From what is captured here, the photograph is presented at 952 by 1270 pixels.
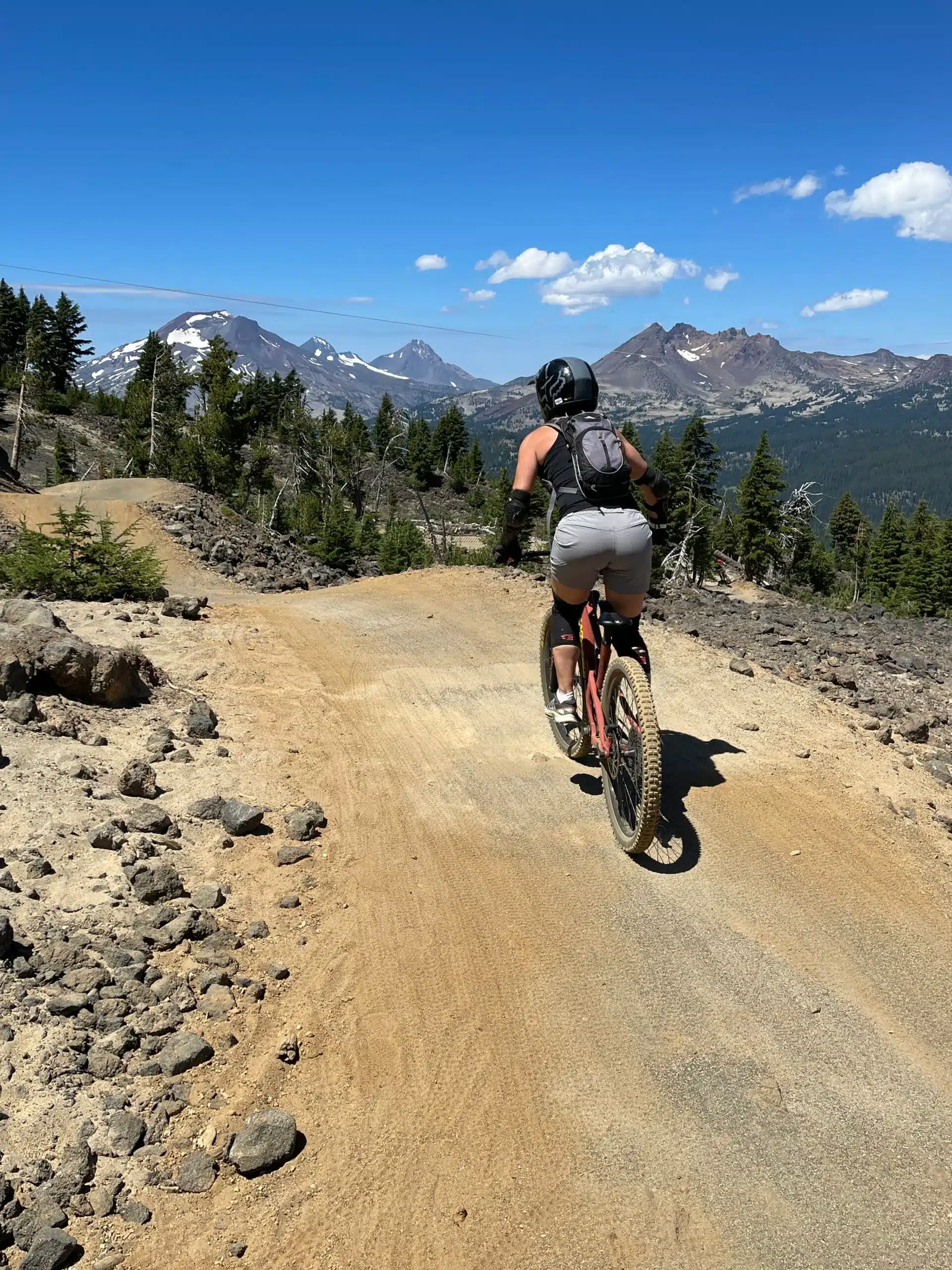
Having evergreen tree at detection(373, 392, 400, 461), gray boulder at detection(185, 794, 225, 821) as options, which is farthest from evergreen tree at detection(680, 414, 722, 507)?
gray boulder at detection(185, 794, 225, 821)

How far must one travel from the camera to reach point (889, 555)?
7850 centimetres

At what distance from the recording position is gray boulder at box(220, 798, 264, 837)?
588 cm

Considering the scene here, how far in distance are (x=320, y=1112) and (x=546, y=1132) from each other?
98 cm

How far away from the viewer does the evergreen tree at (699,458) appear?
63.2 metres

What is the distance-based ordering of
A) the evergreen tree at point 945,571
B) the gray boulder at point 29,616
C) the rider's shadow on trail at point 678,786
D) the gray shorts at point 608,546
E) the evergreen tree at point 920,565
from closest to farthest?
the rider's shadow on trail at point 678,786, the gray shorts at point 608,546, the gray boulder at point 29,616, the evergreen tree at point 945,571, the evergreen tree at point 920,565

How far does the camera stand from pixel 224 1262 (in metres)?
2.98

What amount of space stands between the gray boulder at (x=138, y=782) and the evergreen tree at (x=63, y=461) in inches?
2241

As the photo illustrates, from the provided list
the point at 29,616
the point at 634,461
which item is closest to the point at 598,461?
the point at 634,461

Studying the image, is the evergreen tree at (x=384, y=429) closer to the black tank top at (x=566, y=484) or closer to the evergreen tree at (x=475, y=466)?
the evergreen tree at (x=475, y=466)

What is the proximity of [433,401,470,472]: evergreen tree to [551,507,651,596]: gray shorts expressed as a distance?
347 feet

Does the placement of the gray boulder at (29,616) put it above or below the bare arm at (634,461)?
below

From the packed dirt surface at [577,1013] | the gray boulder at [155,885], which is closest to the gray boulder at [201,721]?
the packed dirt surface at [577,1013]

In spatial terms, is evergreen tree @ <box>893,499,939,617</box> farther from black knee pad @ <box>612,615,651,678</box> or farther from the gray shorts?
the gray shorts

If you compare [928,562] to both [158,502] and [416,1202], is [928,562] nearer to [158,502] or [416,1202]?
[158,502]
